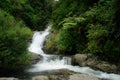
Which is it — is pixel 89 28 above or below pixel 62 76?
above

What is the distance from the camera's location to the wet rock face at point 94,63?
18.7 m

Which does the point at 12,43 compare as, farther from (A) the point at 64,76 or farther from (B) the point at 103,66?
(B) the point at 103,66

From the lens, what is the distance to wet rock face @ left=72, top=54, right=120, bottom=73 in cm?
1867

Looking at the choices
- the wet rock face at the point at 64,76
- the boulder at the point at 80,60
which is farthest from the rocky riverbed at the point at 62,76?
the boulder at the point at 80,60

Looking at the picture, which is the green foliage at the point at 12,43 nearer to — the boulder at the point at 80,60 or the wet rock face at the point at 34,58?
the wet rock face at the point at 34,58

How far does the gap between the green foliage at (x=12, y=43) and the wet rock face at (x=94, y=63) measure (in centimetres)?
392

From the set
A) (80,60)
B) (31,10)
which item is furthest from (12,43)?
(31,10)

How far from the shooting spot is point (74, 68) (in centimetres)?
1995

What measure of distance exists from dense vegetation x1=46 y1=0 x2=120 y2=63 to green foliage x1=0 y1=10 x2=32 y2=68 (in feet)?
16.9

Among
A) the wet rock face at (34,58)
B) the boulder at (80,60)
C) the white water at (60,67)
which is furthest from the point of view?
the wet rock face at (34,58)

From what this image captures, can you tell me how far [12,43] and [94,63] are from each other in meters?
5.96

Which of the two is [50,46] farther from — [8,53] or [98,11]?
[8,53]

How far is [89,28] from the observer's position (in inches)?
880

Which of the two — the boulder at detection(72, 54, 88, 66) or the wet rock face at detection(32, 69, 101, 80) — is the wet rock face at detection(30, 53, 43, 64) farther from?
the wet rock face at detection(32, 69, 101, 80)
